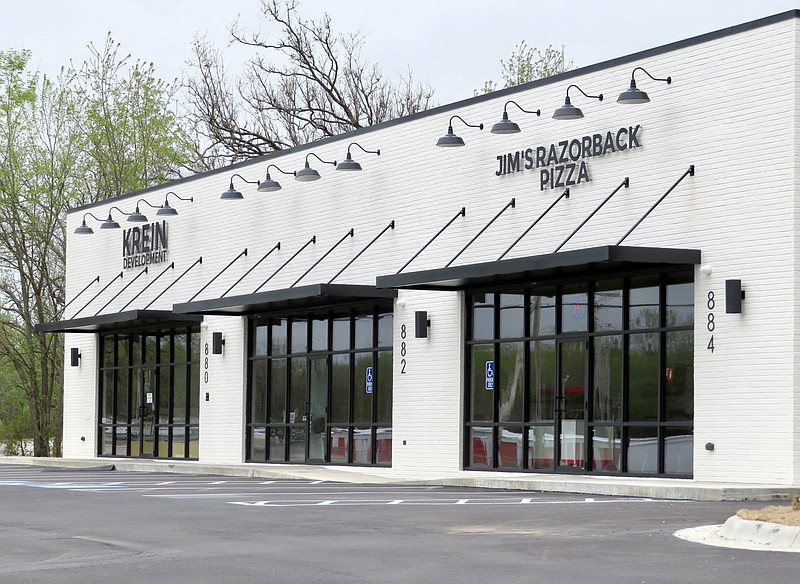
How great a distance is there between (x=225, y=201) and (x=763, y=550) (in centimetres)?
2165

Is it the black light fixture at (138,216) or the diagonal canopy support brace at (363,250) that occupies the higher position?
the black light fixture at (138,216)

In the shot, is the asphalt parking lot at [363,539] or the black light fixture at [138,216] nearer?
the asphalt parking lot at [363,539]

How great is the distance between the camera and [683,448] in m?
20.0

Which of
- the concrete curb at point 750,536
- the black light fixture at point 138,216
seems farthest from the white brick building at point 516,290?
the concrete curb at point 750,536

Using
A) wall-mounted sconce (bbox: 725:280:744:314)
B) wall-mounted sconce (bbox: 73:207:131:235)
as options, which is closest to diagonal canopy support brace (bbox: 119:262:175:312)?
wall-mounted sconce (bbox: 73:207:131:235)

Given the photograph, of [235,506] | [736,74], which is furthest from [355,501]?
[736,74]

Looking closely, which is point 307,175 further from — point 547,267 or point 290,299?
point 547,267

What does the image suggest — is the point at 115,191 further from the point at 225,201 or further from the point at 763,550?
the point at 763,550

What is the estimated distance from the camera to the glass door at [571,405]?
21.7m

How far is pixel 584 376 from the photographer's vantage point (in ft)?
71.0

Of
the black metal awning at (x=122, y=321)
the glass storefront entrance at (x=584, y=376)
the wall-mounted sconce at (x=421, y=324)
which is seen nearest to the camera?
the glass storefront entrance at (x=584, y=376)

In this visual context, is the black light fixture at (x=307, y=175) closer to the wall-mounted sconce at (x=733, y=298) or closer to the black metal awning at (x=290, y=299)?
the black metal awning at (x=290, y=299)

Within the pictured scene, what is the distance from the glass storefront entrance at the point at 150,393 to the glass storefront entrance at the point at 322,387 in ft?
8.98

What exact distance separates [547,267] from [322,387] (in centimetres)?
894
